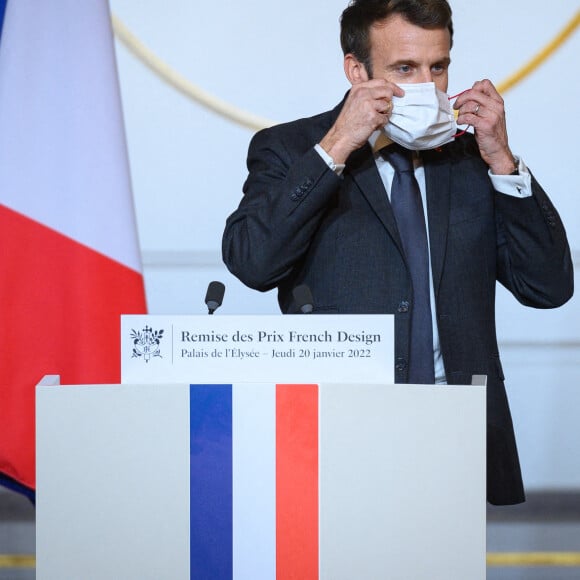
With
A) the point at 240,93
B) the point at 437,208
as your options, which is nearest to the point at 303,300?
the point at 437,208

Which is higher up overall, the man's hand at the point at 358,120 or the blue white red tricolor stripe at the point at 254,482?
the man's hand at the point at 358,120

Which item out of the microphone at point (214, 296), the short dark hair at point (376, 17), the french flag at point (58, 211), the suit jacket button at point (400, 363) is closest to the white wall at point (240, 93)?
the french flag at point (58, 211)

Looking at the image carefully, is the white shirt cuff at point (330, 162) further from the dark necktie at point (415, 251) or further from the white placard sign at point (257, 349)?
the white placard sign at point (257, 349)

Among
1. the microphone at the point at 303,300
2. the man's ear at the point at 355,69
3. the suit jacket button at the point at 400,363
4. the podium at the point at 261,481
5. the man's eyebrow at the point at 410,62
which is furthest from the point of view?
the man's ear at the point at 355,69

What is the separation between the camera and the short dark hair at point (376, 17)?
87.9 inches

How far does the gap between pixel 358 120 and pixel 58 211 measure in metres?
0.91

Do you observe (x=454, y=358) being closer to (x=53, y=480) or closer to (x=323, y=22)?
(x=53, y=480)

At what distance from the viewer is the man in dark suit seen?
2100 mm

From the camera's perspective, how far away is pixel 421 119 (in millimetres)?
2143

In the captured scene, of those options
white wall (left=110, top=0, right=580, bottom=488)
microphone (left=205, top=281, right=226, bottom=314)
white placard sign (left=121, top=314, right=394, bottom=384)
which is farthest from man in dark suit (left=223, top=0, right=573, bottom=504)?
white wall (left=110, top=0, right=580, bottom=488)

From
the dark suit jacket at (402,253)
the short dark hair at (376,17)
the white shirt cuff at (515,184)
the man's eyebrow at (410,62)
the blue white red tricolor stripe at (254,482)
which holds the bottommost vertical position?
the blue white red tricolor stripe at (254,482)

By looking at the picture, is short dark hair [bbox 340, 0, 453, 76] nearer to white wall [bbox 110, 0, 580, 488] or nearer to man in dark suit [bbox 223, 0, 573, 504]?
man in dark suit [bbox 223, 0, 573, 504]

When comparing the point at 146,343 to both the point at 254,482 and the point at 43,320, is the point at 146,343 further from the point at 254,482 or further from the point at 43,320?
the point at 43,320

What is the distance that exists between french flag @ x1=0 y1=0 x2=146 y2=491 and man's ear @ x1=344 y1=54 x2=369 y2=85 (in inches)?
26.3
